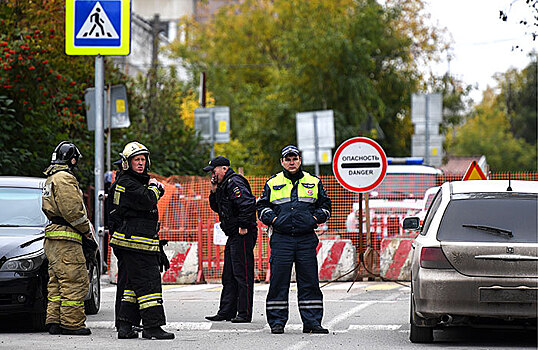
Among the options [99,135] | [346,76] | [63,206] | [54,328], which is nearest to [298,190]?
[63,206]

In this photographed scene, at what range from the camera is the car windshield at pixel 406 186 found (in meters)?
21.4

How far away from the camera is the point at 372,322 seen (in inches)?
476

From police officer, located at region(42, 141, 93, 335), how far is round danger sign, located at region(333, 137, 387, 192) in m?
6.59

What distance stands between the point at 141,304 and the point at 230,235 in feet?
7.03

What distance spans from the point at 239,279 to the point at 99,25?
610cm

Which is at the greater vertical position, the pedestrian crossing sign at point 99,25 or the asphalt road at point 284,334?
the pedestrian crossing sign at point 99,25

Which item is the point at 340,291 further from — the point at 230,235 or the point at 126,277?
the point at 126,277

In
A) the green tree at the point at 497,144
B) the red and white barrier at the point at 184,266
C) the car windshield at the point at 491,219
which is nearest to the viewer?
the car windshield at the point at 491,219

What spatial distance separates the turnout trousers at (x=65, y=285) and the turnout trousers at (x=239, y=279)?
193cm

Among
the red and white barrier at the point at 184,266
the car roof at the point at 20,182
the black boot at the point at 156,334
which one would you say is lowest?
the red and white barrier at the point at 184,266

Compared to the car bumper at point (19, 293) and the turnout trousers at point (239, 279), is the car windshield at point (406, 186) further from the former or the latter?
the car bumper at point (19, 293)

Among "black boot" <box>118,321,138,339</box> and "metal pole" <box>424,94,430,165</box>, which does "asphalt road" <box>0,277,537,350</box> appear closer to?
"black boot" <box>118,321,138,339</box>

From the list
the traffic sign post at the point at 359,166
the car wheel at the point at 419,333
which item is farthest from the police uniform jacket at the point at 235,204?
the traffic sign post at the point at 359,166

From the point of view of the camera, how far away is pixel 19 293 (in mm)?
11062
